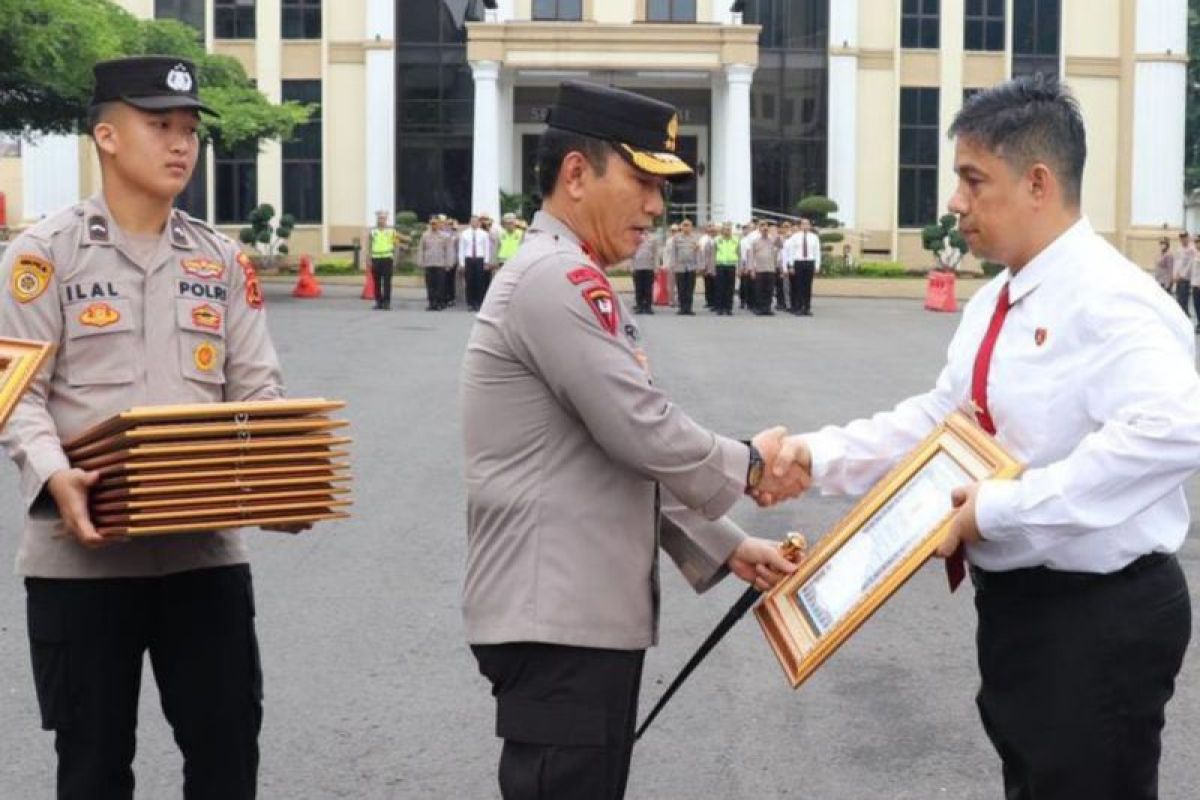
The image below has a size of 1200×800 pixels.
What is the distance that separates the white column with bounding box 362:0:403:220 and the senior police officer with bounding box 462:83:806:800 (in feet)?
158

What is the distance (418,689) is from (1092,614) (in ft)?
11.7

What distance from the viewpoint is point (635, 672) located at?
3938mm

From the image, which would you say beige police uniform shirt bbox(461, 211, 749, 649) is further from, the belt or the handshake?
the belt

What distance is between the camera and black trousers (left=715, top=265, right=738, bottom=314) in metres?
36.7

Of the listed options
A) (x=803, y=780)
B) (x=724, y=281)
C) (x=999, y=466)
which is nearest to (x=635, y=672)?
(x=999, y=466)

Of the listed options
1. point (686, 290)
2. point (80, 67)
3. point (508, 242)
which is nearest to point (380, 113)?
point (508, 242)

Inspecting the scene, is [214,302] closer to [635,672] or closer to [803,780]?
[635,672]

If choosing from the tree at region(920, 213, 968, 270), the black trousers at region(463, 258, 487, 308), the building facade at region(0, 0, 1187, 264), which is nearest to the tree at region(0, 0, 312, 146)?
the black trousers at region(463, 258, 487, 308)

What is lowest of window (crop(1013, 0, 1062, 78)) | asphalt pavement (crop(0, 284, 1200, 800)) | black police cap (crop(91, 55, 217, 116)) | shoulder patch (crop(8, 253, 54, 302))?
asphalt pavement (crop(0, 284, 1200, 800))

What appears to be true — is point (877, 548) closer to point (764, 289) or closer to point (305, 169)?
point (764, 289)

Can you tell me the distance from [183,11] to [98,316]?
49261mm

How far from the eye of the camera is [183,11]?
168 ft

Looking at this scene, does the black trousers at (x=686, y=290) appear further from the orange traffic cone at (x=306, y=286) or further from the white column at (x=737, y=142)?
the white column at (x=737, y=142)

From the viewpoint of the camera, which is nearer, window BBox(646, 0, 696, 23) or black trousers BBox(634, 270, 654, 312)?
black trousers BBox(634, 270, 654, 312)
